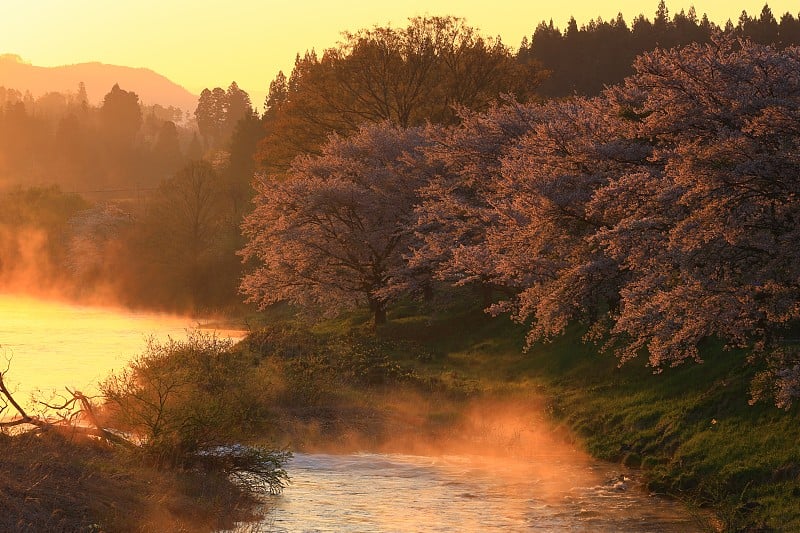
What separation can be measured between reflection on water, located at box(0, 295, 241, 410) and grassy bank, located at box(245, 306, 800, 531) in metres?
8.84

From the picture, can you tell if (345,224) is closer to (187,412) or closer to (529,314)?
(529,314)

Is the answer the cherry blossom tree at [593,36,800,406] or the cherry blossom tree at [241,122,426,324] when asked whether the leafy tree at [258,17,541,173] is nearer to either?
the cherry blossom tree at [241,122,426,324]

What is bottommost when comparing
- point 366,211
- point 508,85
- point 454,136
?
point 366,211

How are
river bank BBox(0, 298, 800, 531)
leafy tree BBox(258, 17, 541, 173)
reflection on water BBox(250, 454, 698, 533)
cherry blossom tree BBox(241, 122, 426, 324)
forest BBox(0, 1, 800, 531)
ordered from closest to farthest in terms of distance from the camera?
river bank BBox(0, 298, 800, 531)
reflection on water BBox(250, 454, 698, 533)
forest BBox(0, 1, 800, 531)
cherry blossom tree BBox(241, 122, 426, 324)
leafy tree BBox(258, 17, 541, 173)

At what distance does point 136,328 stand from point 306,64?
26065 millimetres

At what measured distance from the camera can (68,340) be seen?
209 ft

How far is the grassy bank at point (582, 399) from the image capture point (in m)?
25.5

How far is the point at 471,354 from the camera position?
4738cm

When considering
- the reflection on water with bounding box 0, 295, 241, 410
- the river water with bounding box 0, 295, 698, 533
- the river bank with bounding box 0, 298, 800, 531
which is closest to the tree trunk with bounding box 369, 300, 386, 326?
the river bank with bounding box 0, 298, 800, 531

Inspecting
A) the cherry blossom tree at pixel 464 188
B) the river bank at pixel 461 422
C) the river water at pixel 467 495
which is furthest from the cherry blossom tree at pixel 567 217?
the cherry blossom tree at pixel 464 188

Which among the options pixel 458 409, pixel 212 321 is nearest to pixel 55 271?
pixel 212 321

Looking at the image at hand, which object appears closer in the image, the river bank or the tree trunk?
the river bank

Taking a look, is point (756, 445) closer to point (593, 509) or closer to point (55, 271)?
point (593, 509)

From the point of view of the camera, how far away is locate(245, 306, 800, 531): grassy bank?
83.5ft
